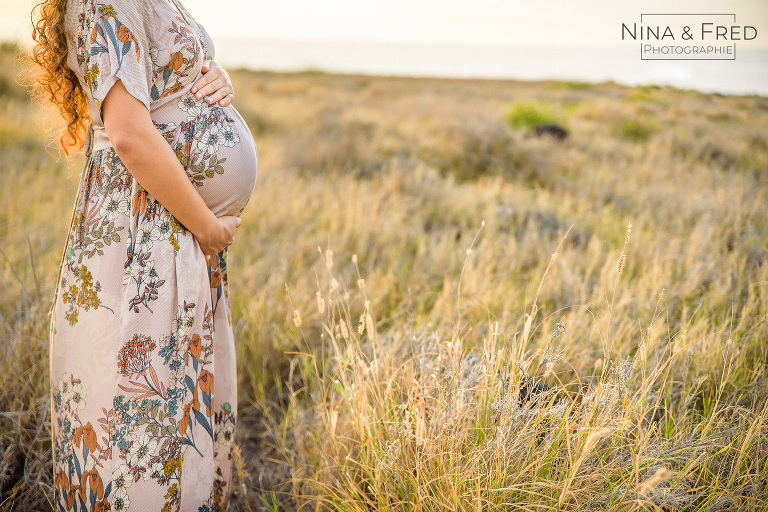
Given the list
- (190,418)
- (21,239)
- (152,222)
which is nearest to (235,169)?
(152,222)

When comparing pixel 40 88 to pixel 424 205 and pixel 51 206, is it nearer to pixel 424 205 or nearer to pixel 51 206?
pixel 51 206

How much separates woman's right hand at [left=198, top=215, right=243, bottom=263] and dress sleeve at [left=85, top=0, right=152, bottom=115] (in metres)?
0.37

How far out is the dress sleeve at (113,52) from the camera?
1102mm

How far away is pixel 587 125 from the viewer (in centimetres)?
1176

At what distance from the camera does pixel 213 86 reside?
4.50 feet

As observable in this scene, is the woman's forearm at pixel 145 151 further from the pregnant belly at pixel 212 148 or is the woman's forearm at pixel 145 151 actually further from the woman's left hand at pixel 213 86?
the woman's left hand at pixel 213 86

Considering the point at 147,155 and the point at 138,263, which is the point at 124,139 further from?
the point at 138,263

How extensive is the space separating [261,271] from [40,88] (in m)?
2.05

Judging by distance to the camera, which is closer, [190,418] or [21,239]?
[190,418]

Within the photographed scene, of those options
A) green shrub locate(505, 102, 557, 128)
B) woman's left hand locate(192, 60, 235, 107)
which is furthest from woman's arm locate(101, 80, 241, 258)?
green shrub locate(505, 102, 557, 128)

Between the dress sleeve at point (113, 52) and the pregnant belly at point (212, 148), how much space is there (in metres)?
0.16

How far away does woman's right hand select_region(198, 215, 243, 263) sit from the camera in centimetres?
132

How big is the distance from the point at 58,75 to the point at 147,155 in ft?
1.47

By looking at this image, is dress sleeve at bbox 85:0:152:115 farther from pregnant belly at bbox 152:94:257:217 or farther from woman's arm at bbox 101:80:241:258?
pregnant belly at bbox 152:94:257:217
